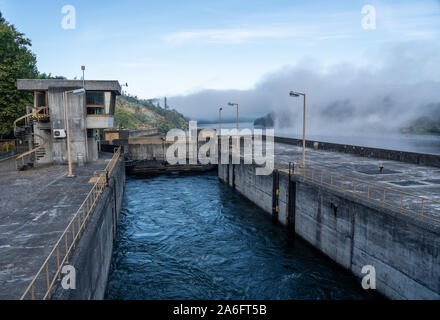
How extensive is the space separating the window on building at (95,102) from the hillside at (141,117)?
225 ft

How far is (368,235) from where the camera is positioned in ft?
52.0

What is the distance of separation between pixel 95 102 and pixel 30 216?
60.4 feet

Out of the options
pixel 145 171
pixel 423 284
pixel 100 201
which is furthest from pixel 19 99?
pixel 423 284

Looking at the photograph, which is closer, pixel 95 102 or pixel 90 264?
pixel 90 264

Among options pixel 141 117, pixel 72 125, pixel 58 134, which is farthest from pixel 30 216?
pixel 141 117

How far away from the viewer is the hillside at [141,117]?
11635cm

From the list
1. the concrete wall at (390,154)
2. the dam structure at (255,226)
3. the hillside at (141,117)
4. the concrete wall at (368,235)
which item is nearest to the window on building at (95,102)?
the dam structure at (255,226)

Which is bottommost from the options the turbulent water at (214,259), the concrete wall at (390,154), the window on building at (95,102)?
the turbulent water at (214,259)

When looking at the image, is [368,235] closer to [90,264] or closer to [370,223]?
[370,223]

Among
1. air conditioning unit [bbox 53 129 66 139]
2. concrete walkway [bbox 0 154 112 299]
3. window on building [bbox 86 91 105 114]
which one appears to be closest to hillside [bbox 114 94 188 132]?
window on building [bbox 86 91 105 114]

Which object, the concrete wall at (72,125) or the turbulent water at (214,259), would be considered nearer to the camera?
the turbulent water at (214,259)

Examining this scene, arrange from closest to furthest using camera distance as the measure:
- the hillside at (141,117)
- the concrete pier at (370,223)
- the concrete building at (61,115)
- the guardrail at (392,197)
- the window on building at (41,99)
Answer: the concrete pier at (370,223)
the guardrail at (392,197)
the concrete building at (61,115)
the window on building at (41,99)
the hillside at (141,117)

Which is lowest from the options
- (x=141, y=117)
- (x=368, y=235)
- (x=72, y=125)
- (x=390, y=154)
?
(x=368, y=235)

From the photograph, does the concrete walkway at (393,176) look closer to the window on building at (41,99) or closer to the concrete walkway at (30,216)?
the concrete walkway at (30,216)
